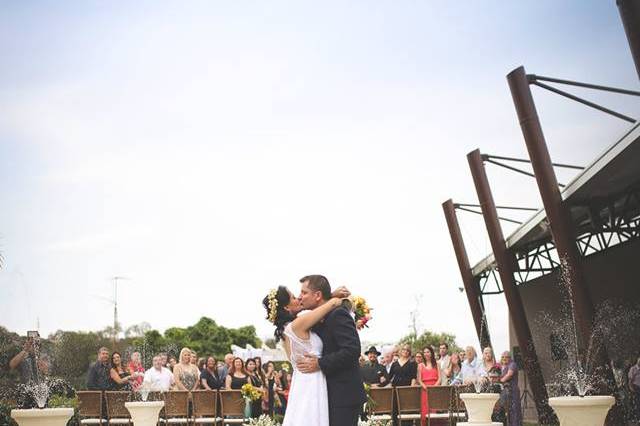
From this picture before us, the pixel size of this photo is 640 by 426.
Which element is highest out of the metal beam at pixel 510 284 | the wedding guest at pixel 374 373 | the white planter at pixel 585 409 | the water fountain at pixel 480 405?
the metal beam at pixel 510 284

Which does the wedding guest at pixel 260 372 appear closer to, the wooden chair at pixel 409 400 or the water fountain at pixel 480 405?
the wooden chair at pixel 409 400

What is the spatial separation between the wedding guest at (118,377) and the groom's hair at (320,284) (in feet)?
34.9

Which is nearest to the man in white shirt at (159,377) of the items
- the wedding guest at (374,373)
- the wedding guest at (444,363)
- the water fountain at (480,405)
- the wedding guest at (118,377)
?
the wedding guest at (118,377)

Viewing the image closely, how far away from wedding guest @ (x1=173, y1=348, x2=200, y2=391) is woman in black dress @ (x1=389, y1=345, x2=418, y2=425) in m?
3.82

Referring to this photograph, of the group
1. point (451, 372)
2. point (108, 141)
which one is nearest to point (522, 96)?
point (451, 372)

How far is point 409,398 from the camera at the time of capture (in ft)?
49.6

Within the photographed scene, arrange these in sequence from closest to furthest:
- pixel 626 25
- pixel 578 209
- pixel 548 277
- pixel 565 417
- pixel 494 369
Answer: pixel 565 417
pixel 626 25
pixel 494 369
pixel 578 209
pixel 548 277

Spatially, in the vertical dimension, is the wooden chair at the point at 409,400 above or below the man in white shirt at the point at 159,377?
below

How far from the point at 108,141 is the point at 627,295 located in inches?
516

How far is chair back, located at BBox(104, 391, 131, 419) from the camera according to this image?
50.4 feet

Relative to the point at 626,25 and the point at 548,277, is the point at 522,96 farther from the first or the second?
the point at 548,277

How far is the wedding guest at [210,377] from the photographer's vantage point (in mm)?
16578

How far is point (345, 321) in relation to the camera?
235 inches

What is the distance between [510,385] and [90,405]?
24.6 feet
